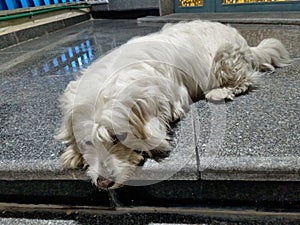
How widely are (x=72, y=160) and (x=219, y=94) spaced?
0.73 m

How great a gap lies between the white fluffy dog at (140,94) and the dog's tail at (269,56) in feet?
0.65

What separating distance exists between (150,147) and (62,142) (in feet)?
1.15

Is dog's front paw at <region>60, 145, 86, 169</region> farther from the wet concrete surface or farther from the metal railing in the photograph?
the metal railing

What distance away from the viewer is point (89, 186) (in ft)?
3.42

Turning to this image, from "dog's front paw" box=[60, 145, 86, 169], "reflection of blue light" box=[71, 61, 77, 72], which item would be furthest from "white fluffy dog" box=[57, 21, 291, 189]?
"reflection of blue light" box=[71, 61, 77, 72]

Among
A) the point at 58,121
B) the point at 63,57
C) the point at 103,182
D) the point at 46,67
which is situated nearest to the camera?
the point at 103,182

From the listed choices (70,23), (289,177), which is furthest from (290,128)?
(70,23)

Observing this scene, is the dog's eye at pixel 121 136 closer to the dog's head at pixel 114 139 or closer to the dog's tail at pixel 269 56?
the dog's head at pixel 114 139

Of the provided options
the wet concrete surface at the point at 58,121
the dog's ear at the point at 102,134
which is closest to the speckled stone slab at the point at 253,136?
the wet concrete surface at the point at 58,121

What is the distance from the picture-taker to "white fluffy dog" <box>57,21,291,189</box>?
0.88 meters

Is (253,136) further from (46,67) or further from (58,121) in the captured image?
(46,67)

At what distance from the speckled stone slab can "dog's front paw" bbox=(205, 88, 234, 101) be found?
33 millimetres

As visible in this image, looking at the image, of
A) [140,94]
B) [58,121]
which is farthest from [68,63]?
[140,94]

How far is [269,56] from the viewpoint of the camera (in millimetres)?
1652
